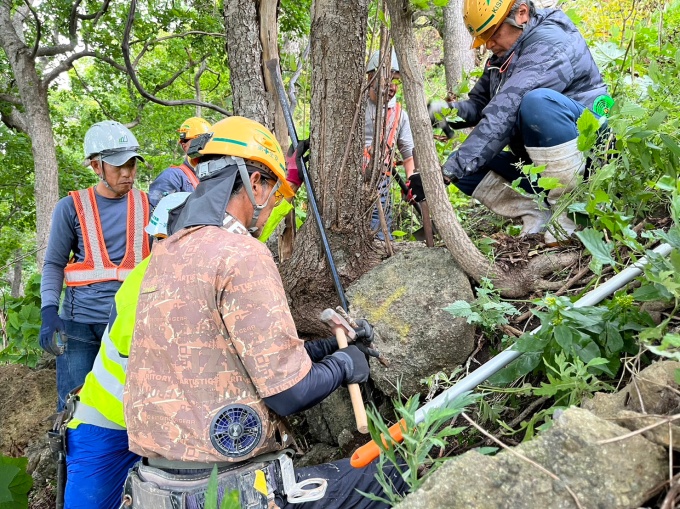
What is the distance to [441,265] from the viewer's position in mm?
2883

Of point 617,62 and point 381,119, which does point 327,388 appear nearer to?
point 381,119

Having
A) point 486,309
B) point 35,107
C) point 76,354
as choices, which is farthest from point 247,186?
point 35,107

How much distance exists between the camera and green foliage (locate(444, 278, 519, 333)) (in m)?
2.35

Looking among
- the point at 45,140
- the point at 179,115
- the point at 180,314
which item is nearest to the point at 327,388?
the point at 180,314

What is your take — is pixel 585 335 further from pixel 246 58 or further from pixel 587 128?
pixel 246 58

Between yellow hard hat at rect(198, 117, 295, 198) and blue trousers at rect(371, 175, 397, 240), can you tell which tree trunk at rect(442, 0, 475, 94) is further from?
yellow hard hat at rect(198, 117, 295, 198)

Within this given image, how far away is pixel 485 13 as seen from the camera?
2818mm

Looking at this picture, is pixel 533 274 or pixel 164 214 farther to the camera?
pixel 533 274

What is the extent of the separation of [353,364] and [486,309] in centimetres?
73

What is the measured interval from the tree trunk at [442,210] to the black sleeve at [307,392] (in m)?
1.13

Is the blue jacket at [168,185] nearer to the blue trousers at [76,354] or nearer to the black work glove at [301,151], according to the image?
the blue trousers at [76,354]

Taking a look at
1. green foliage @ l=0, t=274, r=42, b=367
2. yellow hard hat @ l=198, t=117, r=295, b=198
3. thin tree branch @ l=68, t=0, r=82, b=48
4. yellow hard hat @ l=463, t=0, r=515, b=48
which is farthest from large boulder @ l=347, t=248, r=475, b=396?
thin tree branch @ l=68, t=0, r=82, b=48

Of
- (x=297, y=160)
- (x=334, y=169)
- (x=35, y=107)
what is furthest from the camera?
(x=35, y=107)

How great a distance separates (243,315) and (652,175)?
2008mm
